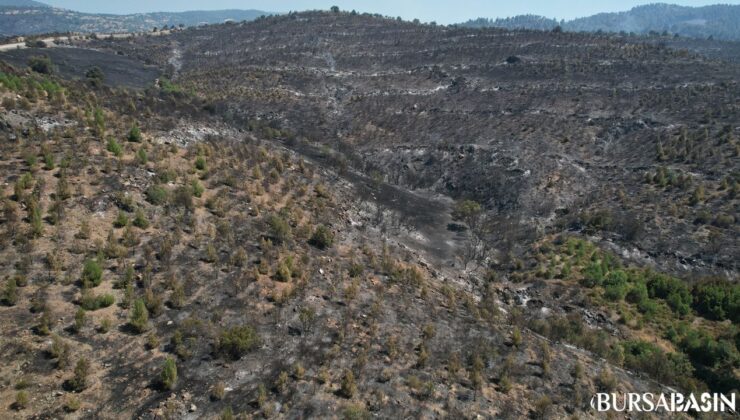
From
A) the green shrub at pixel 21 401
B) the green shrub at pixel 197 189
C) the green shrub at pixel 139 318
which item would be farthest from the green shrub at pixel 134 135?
the green shrub at pixel 21 401

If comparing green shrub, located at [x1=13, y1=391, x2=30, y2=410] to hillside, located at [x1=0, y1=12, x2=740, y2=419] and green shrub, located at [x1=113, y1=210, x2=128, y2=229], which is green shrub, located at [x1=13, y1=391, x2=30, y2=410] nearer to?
hillside, located at [x1=0, y1=12, x2=740, y2=419]

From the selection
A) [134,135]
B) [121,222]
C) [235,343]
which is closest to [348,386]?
[235,343]

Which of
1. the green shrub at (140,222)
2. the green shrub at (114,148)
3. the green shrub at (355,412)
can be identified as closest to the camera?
the green shrub at (355,412)

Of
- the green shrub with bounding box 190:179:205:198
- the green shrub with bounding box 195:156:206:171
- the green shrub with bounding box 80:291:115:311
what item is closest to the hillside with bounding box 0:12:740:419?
the green shrub with bounding box 80:291:115:311

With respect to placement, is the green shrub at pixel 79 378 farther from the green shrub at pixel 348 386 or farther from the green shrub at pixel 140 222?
the green shrub at pixel 140 222

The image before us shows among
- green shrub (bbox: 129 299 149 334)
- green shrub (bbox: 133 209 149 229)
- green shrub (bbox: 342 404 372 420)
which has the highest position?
green shrub (bbox: 133 209 149 229)
